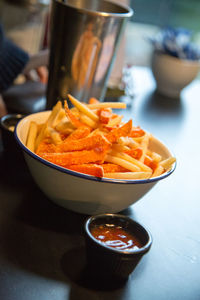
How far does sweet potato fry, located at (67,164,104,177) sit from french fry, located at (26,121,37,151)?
0.15 metres

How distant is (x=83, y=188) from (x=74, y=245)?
0.43 ft

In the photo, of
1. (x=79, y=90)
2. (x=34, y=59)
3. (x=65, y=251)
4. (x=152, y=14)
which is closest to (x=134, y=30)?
(x=152, y=14)

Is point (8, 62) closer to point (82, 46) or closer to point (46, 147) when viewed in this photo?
point (82, 46)

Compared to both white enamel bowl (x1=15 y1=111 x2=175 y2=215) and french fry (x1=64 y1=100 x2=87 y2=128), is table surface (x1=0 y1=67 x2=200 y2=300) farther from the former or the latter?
french fry (x1=64 y1=100 x2=87 y2=128)

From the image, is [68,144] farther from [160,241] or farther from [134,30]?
[134,30]

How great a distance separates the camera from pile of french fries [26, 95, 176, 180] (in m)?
0.87

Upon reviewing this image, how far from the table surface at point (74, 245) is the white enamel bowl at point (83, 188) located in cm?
6

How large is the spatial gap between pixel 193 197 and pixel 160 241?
0.96 feet

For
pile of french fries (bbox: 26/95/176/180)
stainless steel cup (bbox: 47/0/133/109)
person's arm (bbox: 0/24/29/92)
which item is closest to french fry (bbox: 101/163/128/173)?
pile of french fries (bbox: 26/95/176/180)

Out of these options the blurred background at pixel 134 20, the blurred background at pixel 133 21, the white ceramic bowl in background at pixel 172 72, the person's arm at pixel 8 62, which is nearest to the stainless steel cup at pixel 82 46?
the person's arm at pixel 8 62

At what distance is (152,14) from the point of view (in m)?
4.86

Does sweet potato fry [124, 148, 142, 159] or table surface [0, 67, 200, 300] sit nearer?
table surface [0, 67, 200, 300]

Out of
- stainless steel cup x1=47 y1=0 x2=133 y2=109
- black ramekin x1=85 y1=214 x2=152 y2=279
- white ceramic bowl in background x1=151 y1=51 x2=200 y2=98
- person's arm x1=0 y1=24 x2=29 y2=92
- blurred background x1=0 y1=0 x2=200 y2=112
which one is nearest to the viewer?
black ramekin x1=85 y1=214 x2=152 y2=279

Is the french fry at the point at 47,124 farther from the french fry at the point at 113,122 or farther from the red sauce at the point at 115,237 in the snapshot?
the red sauce at the point at 115,237
